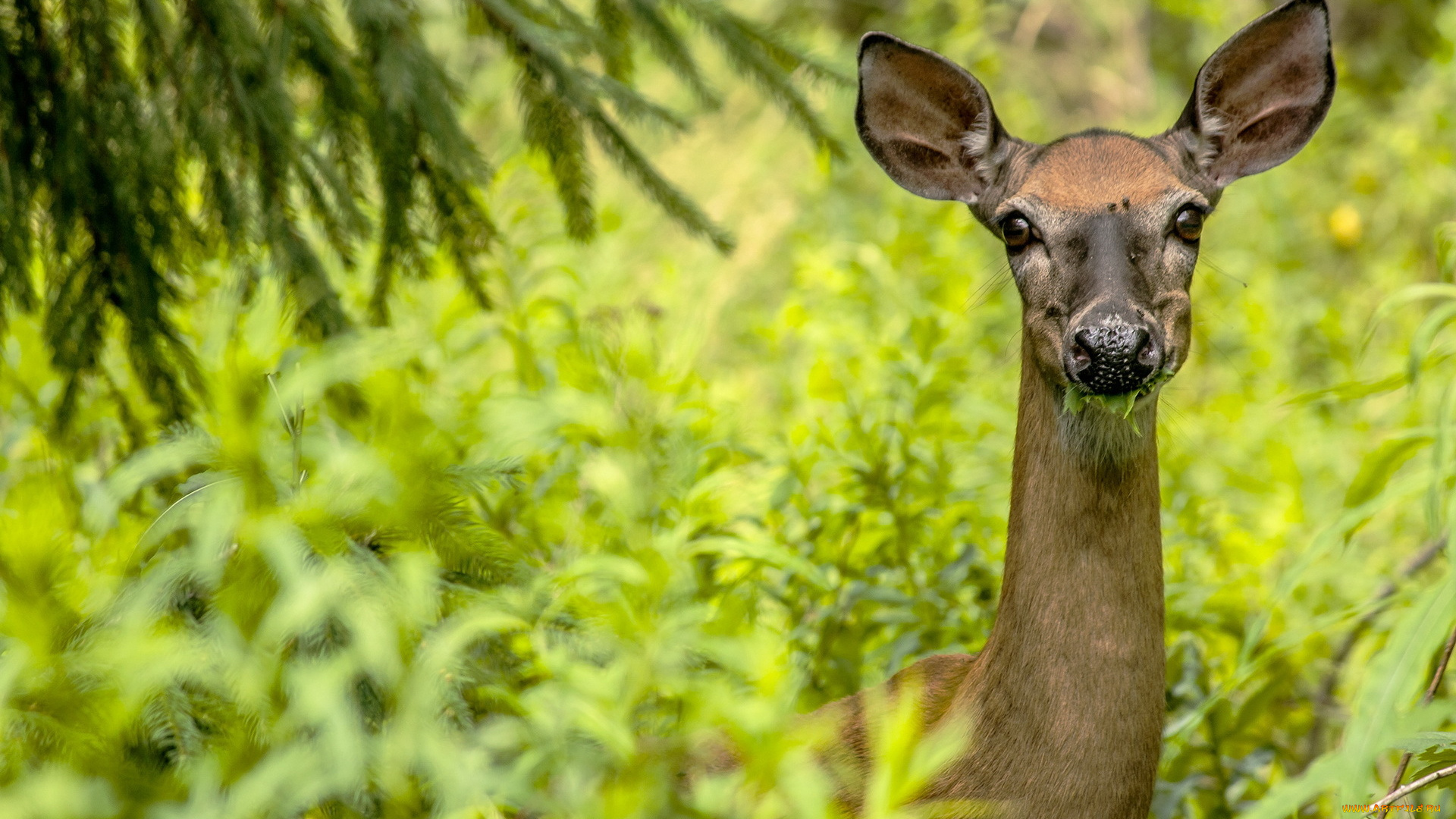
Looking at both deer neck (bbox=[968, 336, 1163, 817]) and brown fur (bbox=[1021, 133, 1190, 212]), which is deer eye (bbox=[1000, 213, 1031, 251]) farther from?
deer neck (bbox=[968, 336, 1163, 817])

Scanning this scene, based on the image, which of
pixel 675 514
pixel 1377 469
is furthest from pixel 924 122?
pixel 1377 469

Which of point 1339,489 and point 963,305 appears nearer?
point 963,305

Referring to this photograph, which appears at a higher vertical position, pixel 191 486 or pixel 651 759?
pixel 191 486

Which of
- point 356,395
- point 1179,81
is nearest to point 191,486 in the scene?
point 356,395

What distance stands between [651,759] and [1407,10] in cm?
998

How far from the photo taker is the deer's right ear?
3004 mm

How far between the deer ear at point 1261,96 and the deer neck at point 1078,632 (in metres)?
0.82

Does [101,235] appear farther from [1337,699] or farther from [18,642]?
[1337,699]

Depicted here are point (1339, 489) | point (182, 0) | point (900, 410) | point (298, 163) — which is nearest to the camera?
point (182, 0)

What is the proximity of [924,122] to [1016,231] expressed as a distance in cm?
55

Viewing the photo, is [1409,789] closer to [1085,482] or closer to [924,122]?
[1085,482]

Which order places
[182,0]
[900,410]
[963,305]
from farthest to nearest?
[963,305], [900,410], [182,0]

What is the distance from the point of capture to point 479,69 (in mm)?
8352

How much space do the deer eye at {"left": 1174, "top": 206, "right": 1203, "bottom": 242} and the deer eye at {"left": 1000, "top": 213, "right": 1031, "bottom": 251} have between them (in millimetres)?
302
